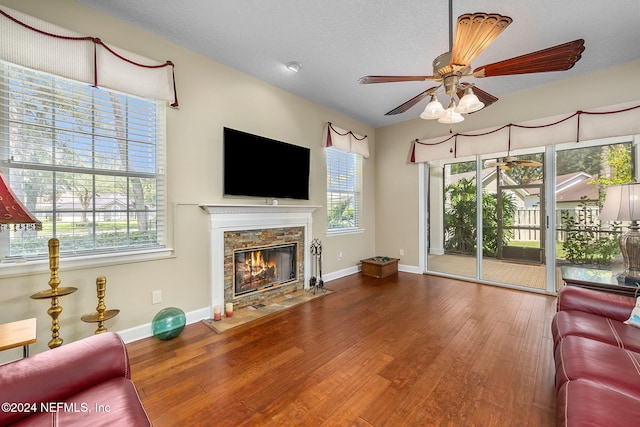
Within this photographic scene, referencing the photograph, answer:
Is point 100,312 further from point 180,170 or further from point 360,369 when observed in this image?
point 360,369

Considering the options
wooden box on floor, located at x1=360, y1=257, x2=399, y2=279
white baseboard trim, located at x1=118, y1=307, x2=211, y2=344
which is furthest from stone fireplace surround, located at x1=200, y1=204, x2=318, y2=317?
wooden box on floor, located at x1=360, y1=257, x2=399, y2=279

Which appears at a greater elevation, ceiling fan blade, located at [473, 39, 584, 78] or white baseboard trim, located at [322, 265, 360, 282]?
ceiling fan blade, located at [473, 39, 584, 78]

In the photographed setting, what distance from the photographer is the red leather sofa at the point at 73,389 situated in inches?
39.3

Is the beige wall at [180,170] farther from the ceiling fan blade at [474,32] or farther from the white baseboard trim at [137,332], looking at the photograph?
the ceiling fan blade at [474,32]

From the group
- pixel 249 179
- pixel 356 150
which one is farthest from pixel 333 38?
pixel 356 150

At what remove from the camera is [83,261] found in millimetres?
2213

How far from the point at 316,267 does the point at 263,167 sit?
1.82 metres

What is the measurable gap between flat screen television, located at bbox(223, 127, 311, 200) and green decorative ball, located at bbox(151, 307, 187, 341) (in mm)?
1374

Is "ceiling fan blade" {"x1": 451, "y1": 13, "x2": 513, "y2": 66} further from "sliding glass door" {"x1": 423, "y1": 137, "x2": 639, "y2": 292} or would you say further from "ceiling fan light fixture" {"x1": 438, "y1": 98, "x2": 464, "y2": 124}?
"sliding glass door" {"x1": 423, "y1": 137, "x2": 639, "y2": 292}

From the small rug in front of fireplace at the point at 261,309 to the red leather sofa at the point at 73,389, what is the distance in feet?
4.75

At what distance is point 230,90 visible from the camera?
3191mm

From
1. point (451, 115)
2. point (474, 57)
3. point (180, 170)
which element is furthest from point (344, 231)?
point (474, 57)

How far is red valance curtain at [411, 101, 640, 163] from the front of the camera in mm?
3156

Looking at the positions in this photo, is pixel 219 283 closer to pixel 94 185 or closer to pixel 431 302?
pixel 94 185
